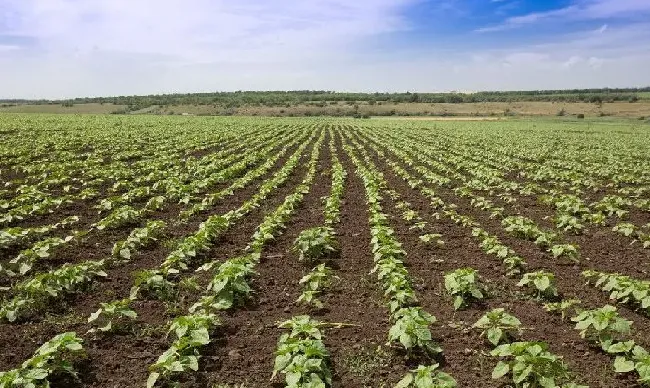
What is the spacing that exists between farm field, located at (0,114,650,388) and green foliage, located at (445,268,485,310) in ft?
0.12

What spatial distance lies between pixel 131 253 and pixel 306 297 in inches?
169

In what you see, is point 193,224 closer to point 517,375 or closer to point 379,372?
point 379,372

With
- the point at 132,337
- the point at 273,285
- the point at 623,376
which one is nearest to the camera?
the point at 623,376

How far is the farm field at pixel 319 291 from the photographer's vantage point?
5.33m

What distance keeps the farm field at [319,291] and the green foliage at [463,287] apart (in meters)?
0.04

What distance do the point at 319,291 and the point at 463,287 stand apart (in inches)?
88.4

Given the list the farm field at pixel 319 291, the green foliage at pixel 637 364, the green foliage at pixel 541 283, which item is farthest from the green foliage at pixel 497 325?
the green foliage at pixel 541 283

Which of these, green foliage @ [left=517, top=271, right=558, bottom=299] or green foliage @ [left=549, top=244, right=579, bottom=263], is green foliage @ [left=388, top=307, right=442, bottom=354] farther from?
green foliage @ [left=549, top=244, right=579, bottom=263]

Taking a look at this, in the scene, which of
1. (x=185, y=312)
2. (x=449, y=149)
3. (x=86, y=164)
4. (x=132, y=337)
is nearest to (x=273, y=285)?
(x=185, y=312)

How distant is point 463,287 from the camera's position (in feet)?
24.1

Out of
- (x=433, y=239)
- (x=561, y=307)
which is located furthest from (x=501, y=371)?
(x=433, y=239)

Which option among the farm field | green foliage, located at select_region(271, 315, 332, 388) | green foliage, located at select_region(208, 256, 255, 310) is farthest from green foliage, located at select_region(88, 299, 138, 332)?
green foliage, located at select_region(271, 315, 332, 388)

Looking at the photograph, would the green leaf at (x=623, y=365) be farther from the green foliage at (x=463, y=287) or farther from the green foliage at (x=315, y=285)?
the green foliage at (x=315, y=285)

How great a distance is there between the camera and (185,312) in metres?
7.06
